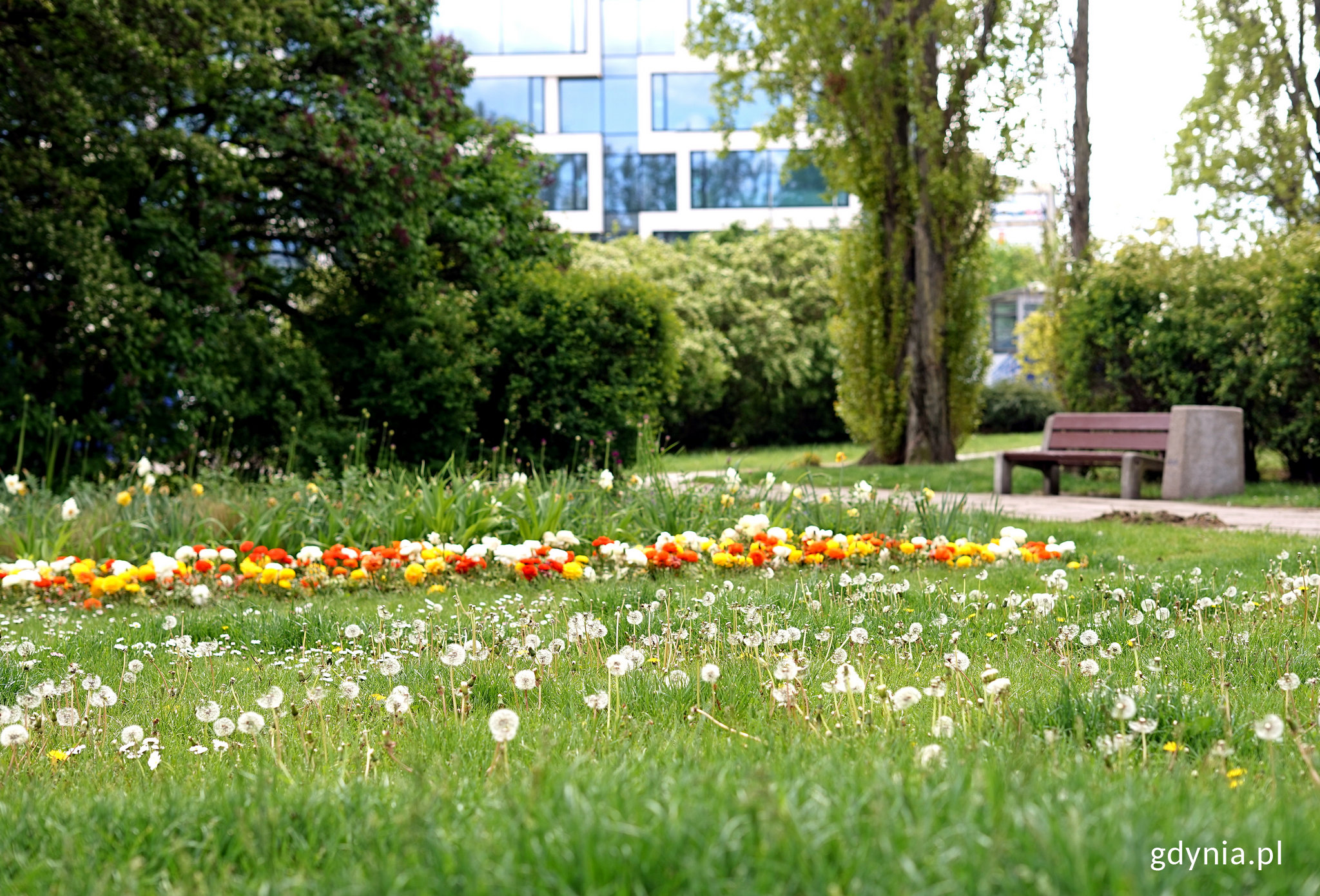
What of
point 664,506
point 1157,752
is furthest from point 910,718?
point 664,506

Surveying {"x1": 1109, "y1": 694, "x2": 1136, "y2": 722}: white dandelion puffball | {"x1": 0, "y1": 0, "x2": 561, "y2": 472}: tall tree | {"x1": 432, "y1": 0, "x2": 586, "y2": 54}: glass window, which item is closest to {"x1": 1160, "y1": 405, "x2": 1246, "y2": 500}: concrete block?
{"x1": 0, "y1": 0, "x2": 561, "y2": 472}: tall tree

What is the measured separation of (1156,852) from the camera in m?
1.55

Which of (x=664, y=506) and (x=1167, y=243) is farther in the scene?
(x=1167, y=243)

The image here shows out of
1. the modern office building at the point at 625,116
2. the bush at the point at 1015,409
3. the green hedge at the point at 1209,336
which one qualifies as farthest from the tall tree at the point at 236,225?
the modern office building at the point at 625,116

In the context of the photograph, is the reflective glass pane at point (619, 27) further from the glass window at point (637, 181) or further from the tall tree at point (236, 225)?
the tall tree at point (236, 225)

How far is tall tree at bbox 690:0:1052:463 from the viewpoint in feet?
50.3

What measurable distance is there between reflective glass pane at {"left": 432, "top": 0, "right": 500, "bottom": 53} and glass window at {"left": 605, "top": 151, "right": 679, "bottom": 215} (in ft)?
18.1

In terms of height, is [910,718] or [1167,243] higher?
[1167,243]

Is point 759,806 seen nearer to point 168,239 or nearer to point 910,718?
point 910,718

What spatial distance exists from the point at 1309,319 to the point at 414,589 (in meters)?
10.5

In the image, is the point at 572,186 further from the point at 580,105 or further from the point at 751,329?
the point at 751,329

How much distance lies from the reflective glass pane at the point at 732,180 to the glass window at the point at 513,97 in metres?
5.60

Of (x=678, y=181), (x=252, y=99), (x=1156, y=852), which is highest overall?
(x=678, y=181)

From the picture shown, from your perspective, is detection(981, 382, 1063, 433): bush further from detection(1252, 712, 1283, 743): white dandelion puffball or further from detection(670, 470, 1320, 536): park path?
detection(1252, 712, 1283, 743): white dandelion puffball
